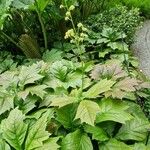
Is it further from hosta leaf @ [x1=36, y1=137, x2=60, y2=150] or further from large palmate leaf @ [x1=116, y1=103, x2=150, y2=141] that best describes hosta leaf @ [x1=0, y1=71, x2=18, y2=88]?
large palmate leaf @ [x1=116, y1=103, x2=150, y2=141]

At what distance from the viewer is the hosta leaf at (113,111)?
307 centimetres

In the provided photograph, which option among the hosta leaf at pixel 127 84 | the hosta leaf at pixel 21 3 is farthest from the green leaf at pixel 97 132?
the hosta leaf at pixel 21 3

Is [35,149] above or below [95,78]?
below

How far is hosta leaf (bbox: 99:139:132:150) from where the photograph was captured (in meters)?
2.99

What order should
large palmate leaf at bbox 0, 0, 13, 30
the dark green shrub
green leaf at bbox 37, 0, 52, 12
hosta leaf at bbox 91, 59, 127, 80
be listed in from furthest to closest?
the dark green shrub < green leaf at bbox 37, 0, 52, 12 < large palmate leaf at bbox 0, 0, 13, 30 < hosta leaf at bbox 91, 59, 127, 80

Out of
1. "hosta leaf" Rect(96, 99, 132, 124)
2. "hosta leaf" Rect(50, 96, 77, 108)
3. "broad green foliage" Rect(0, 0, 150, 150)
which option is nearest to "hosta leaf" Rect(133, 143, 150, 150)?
"broad green foliage" Rect(0, 0, 150, 150)

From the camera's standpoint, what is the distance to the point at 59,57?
4691mm

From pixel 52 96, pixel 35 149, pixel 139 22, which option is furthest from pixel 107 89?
pixel 139 22

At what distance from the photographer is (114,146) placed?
301 centimetres

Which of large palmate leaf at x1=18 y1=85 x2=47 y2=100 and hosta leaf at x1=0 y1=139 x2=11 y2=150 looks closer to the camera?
hosta leaf at x1=0 y1=139 x2=11 y2=150

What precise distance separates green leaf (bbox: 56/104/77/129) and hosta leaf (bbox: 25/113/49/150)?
0.63ft

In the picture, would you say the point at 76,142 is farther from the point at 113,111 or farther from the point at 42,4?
the point at 42,4

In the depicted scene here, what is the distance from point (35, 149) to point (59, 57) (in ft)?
6.41

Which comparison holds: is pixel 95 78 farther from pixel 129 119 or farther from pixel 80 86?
pixel 129 119
